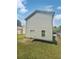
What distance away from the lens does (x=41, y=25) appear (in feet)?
4.09

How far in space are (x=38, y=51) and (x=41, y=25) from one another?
216 millimetres

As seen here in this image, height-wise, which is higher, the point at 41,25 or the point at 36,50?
the point at 41,25

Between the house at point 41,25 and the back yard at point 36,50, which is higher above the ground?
the house at point 41,25

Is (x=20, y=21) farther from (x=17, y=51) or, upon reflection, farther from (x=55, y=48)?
(x=55, y=48)

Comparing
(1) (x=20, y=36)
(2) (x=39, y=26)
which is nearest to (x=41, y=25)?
(2) (x=39, y=26)

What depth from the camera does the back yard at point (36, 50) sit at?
4.04ft

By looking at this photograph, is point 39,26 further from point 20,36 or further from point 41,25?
point 20,36

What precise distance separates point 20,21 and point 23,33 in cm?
10

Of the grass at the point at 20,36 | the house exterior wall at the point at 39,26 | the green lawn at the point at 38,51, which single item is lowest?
the green lawn at the point at 38,51

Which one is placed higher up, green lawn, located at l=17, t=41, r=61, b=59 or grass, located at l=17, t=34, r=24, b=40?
grass, located at l=17, t=34, r=24, b=40

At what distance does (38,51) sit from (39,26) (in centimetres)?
21

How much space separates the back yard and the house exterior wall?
0.17 ft

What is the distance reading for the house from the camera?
4.08 feet
